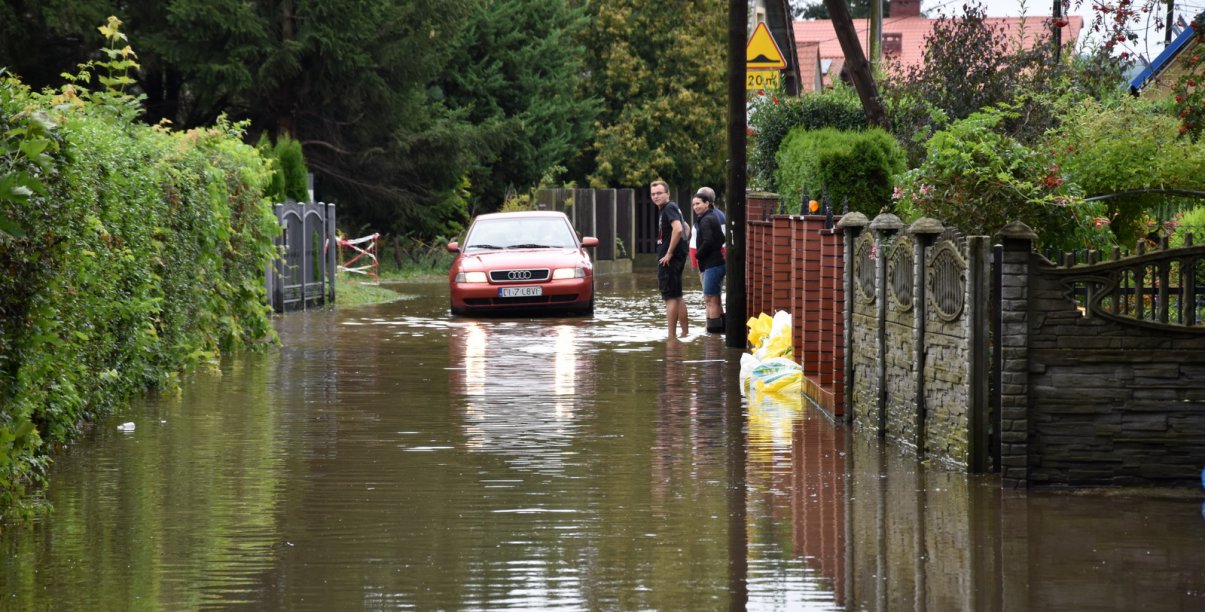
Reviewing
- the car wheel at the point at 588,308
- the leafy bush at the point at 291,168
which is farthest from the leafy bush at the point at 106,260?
the leafy bush at the point at 291,168

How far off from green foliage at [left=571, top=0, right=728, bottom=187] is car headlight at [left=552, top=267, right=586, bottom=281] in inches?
918

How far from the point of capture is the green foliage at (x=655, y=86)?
47812mm

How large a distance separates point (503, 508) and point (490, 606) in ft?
7.13

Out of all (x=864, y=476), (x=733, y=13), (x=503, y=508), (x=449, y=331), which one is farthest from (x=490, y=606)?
(x=449, y=331)

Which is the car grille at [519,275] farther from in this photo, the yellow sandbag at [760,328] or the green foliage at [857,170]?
the yellow sandbag at [760,328]

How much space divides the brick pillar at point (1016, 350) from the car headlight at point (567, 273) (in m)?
14.9

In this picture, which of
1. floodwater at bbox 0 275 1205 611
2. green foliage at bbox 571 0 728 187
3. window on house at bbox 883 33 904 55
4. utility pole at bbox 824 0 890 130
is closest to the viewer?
floodwater at bbox 0 275 1205 611

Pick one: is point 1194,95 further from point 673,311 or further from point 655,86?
point 655,86

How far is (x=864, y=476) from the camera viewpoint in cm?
1023

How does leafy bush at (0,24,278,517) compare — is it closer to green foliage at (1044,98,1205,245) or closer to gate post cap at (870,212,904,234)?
gate post cap at (870,212,904,234)

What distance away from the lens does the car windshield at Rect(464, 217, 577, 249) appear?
2570 centimetres

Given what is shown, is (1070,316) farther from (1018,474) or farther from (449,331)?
(449,331)

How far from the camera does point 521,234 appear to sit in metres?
26.0

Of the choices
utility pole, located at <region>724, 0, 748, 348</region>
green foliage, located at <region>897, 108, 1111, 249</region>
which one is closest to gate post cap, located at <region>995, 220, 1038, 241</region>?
green foliage, located at <region>897, 108, 1111, 249</region>
